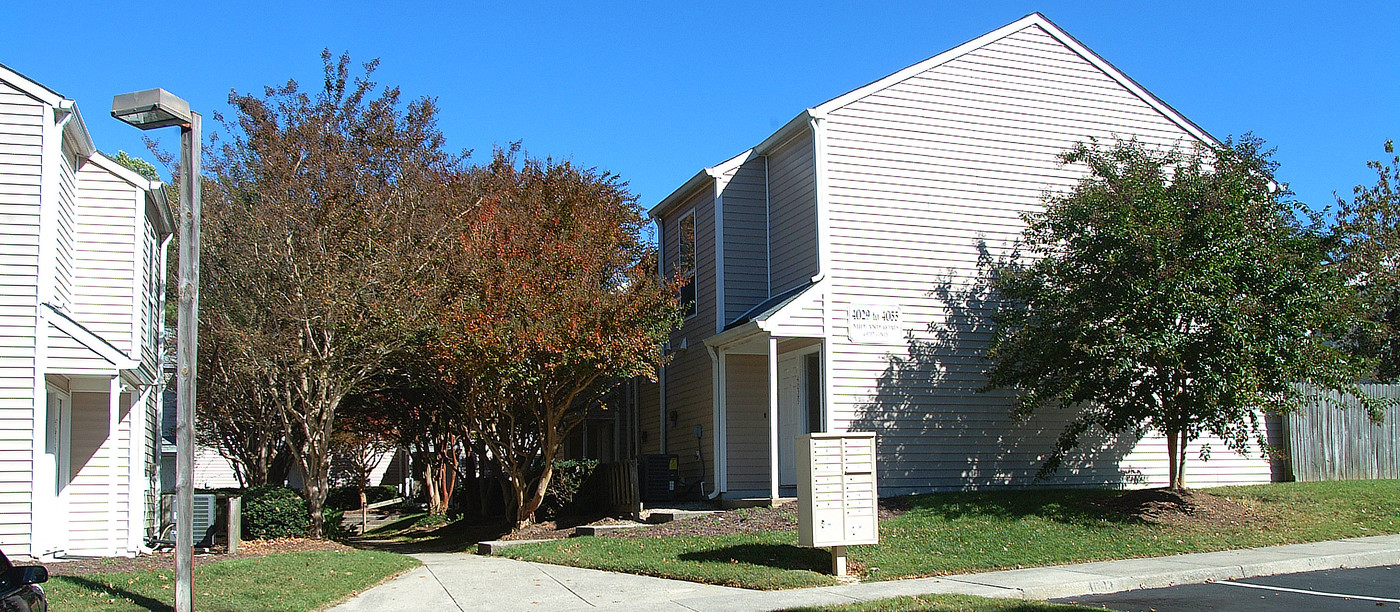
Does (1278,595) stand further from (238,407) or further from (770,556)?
(238,407)

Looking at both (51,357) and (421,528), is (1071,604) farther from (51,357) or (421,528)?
(421,528)

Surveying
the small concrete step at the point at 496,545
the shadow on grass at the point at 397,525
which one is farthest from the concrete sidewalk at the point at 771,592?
the shadow on grass at the point at 397,525

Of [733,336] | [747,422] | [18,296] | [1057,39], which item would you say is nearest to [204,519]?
[18,296]

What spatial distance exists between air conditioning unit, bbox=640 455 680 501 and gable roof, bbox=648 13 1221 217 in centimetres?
508

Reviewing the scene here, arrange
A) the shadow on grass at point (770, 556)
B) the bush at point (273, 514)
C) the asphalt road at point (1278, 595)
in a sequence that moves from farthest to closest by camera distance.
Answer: the bush at point (273, 514), the shadow on grass at point (770, 556), the asphalt road at point (1278, 595)

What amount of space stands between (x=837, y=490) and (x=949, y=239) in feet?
24.5

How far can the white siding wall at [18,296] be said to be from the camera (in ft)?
43.5

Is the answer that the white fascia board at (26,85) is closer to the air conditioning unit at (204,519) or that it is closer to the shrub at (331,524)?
the air conditioning unit at (204,519)

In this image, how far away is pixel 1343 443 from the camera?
1858cm

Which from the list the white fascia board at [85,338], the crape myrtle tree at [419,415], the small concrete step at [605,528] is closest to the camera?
the white fascia board at [85,338]

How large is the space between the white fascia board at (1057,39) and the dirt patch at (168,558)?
10444 mm

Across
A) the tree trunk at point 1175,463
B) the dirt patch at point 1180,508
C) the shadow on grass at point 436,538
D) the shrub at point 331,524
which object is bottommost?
the shadow on grass at point 436,538

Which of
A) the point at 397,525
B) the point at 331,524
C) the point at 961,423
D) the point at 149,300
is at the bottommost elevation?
the point at 397,525

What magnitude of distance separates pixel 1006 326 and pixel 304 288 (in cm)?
1097
